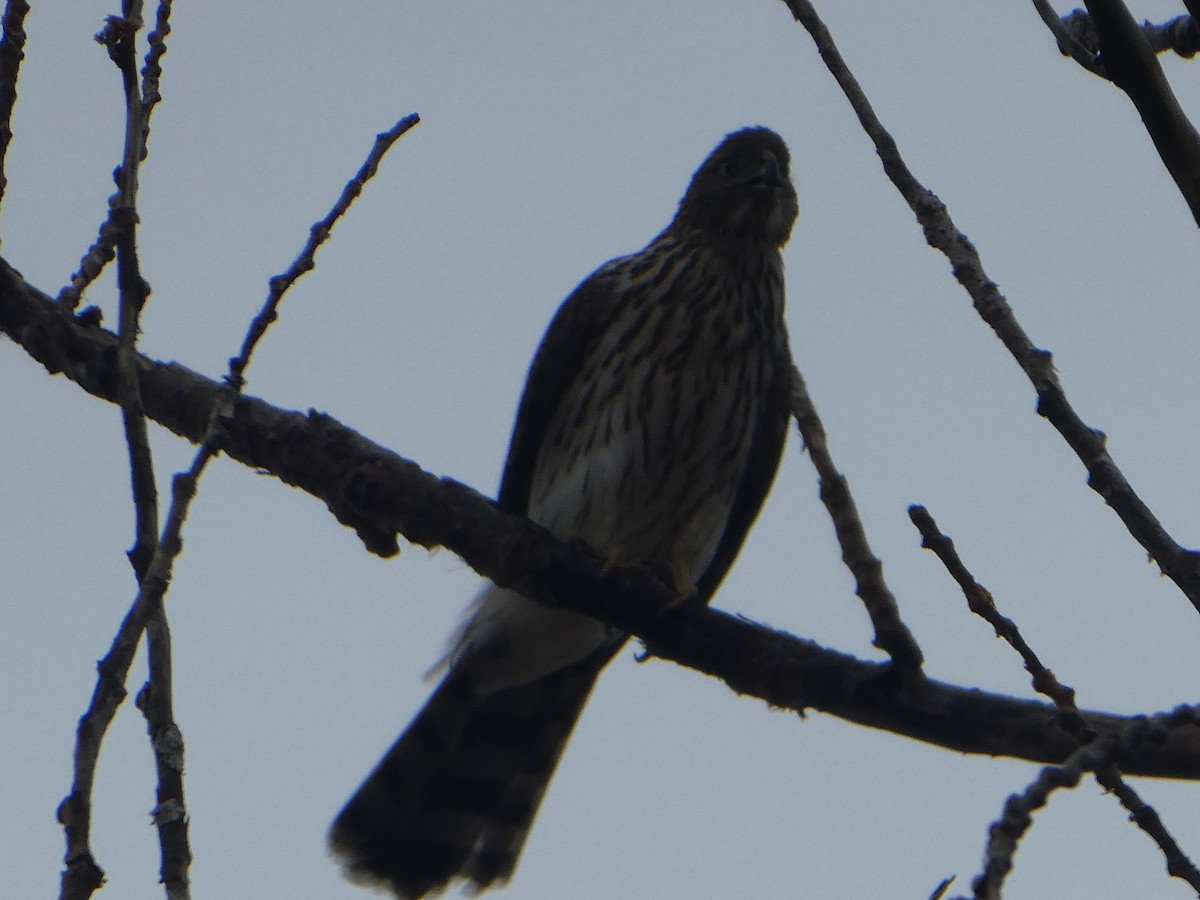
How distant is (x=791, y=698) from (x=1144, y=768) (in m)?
0.83

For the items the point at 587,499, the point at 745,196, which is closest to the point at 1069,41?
the point at 587,499

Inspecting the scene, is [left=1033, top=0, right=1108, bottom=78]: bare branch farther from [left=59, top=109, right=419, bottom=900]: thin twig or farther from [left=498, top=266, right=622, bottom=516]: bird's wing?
[left=498, top=266, right=622, bottom=516]: bird's wing

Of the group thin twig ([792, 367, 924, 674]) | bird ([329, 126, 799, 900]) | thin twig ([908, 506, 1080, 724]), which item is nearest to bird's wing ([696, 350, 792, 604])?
bird ([329, 126, 799, 900])

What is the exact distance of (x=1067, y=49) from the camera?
2.68 meters

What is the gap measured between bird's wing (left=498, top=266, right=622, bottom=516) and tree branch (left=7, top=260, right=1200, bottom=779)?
4.89ft

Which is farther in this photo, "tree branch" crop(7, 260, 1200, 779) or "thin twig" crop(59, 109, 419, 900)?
"tree branch" crop(7, 260, 1200, 779)

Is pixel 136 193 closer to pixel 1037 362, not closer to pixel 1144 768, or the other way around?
pixel 1037 362

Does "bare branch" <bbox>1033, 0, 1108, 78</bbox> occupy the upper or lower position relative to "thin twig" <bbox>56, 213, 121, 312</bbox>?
upper

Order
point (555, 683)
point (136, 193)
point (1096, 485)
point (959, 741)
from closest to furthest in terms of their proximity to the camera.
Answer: point (1096, 485) < point (136, 193) < point (959, 741) < point (555, 683)

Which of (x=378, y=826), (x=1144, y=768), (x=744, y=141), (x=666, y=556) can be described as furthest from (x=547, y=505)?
(x=1144, y=768)

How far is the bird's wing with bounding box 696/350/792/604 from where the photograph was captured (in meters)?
5.24

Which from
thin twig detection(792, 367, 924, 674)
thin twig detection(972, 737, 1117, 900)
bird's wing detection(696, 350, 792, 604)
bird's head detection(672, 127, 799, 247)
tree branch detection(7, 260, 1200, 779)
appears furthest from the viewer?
bird's head detection(672, 127, 799, 247)

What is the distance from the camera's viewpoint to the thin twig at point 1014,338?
7.68 ft

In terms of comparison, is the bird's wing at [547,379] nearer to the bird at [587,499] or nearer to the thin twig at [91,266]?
the bird at [587,499]
